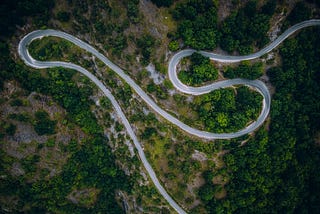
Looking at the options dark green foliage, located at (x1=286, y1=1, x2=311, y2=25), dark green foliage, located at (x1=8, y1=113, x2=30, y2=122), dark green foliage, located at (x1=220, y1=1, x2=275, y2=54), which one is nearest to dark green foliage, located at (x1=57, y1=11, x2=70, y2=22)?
dark green foliage, located at (x1=8, y1=113, x2=30, y2=122)

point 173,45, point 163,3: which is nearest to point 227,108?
point 173,45

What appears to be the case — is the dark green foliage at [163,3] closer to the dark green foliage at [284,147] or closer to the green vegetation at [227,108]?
the green vegetation at [227,108]

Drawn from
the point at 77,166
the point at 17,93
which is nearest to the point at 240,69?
the point at 77,166

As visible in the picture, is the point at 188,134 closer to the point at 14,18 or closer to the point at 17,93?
the point at 17,93

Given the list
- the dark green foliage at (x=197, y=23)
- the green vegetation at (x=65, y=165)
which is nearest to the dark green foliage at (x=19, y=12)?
the green vegetation at (x=65, y=165)

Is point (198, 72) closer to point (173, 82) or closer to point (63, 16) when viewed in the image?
point (173, 82)

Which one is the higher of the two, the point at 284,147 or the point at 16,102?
the point at 16,102

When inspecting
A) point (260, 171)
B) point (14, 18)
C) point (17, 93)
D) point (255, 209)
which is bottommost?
point (255, 209)
